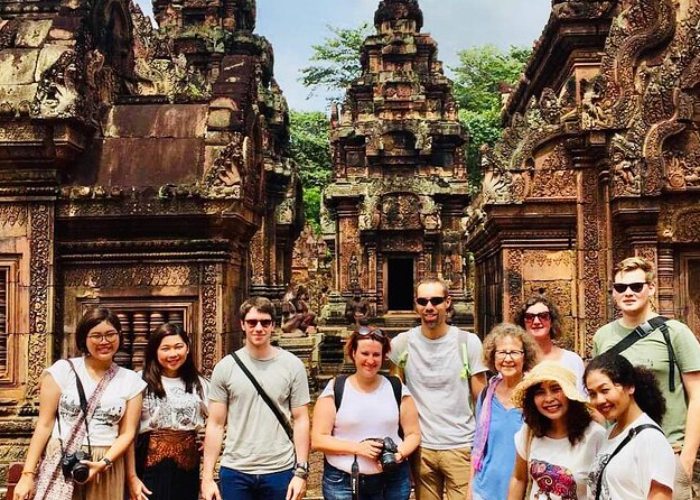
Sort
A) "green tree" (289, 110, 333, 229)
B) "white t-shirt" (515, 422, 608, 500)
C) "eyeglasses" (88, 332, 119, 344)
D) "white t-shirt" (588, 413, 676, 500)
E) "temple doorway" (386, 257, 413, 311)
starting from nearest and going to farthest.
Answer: "white t-shirt" (588, 413, 676, 500) < "white t-shirt" (515, 422, 608, 500) < "eyeglasses" (88, 332, 119, 344) < "temple doorway" (386, 257, 413, 311) < "green tree" (289, 110, 333, 229)

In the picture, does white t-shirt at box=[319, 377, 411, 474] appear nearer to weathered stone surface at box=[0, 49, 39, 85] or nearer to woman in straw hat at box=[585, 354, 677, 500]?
woman in straw hat at box=[585, 354, 677, 500]

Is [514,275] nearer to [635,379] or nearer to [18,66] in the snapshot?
[18,66]

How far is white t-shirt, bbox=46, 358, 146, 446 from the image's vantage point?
13.6 ft

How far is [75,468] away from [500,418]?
220 centimetres

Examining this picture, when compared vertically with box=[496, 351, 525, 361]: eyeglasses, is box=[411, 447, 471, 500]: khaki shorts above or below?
below

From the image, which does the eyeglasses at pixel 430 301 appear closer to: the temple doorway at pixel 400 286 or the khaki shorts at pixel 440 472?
the khaki shorts at pixel 440 472

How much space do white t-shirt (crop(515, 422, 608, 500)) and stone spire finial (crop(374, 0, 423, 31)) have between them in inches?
1021

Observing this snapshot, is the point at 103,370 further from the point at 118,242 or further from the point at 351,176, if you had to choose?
the point at 351,176

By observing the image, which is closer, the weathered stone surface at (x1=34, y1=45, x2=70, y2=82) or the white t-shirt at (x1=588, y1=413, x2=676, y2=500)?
the white t-shirt at (x1=588, y1=413, x2=676, y2=500)

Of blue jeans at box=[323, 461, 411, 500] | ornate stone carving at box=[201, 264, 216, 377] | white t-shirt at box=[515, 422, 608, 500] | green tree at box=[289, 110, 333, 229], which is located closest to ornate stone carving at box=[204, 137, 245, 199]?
ornate stone carving at box=[201, 264, 216, 377]

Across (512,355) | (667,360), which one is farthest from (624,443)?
(667,360)

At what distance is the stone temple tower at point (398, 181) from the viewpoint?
25.5 m

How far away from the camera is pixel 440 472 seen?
14.5ft

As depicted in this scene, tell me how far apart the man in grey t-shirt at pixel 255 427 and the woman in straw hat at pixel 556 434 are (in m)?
1.37
